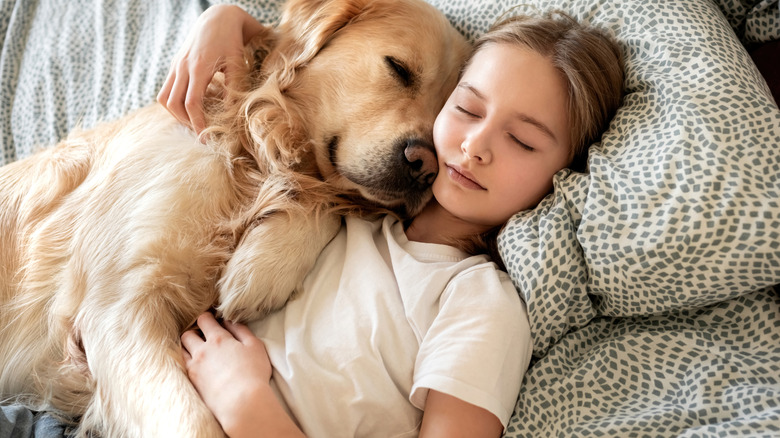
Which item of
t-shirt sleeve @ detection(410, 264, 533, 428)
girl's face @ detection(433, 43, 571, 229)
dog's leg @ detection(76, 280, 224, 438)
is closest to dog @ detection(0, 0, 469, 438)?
dog's leg @ detection(76, 280, 224, 438)

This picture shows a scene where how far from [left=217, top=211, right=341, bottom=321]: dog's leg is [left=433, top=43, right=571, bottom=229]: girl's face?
0.39 meters

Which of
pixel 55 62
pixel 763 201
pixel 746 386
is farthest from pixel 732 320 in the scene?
pixel 55 62

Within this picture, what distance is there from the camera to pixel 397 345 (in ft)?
4.72

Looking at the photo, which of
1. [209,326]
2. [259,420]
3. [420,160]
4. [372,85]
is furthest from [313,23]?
[259,420]

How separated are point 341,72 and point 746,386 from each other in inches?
52.2

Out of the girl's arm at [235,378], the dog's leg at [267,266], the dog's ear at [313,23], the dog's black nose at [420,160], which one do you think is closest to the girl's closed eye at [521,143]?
the dog's black nose at [420,160]

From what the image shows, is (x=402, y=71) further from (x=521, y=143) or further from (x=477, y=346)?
(x=477, y=346)

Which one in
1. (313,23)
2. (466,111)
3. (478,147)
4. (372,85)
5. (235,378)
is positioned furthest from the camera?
(313,23)

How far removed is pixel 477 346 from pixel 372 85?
2.83 ft

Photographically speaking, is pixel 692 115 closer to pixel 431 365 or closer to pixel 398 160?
pixel 398 160

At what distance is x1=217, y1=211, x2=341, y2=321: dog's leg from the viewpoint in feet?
5.00

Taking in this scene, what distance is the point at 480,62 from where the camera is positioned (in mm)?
1690

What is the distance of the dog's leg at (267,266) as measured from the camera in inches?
60.0

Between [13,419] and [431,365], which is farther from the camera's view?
[13,419]
